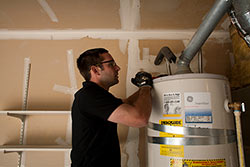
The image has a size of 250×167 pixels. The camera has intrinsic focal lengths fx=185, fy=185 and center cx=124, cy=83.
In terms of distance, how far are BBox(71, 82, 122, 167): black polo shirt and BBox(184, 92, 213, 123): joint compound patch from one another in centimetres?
36

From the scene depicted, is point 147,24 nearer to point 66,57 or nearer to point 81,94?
point 66,57

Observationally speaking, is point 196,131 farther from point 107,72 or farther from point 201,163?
point 107,72

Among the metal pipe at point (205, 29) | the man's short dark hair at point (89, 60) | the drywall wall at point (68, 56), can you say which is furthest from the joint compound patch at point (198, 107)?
the drywall wall at point (68, 56)

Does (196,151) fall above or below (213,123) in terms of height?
below

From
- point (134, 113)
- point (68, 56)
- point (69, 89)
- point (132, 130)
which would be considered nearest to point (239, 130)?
point (134, 113)

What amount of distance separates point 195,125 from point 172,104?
0.15 meters

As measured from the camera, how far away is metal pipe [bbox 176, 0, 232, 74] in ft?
3.01

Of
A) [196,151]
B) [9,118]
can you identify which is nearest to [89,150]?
[196,151]

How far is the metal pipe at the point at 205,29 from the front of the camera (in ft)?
3.01

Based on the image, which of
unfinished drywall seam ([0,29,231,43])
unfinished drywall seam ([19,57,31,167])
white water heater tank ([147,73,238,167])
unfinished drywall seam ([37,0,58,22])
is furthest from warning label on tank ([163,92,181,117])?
unfinished drywall seam ([19,57,31,167])

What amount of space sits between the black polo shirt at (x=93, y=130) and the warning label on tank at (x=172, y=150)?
315 mm

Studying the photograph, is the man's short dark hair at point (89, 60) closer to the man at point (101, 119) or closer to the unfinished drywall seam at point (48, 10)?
the man at point (101, 119)

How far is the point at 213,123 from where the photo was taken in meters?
0.91

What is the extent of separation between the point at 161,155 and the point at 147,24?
1110 mm
